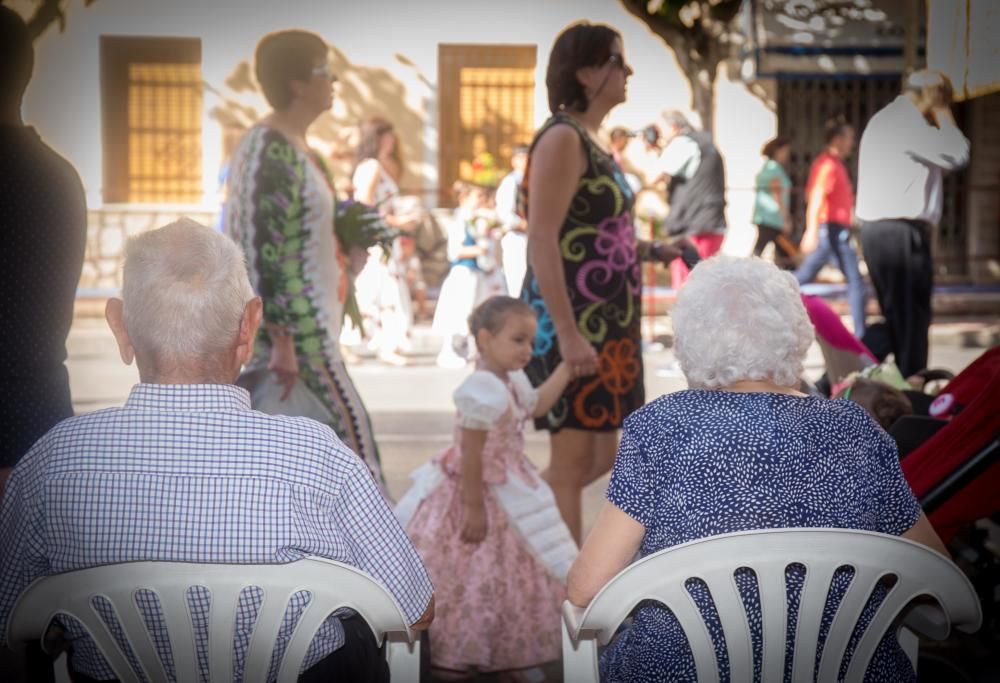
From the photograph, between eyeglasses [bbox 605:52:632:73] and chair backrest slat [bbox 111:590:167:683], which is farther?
eyeglasses [bbox 605:52:632:73]

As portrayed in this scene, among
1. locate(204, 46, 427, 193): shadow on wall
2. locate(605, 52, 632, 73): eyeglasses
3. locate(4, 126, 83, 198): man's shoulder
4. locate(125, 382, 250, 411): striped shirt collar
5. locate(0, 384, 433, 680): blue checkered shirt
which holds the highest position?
locate(204, 46, 427, 193): shadow on wall

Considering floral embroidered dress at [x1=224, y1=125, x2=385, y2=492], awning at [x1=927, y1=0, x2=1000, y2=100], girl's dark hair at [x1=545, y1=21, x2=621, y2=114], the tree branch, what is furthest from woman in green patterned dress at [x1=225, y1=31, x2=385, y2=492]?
the tree branch

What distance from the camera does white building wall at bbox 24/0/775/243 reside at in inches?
674

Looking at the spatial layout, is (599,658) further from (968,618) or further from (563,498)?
(563,498)

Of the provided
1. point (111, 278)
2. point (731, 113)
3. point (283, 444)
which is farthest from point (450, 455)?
point (731, 113)

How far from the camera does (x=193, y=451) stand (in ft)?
6.90

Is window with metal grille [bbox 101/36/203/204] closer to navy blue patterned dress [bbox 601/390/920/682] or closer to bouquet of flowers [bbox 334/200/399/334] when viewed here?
bouquet of flowers [bbox 334/200/399/334]

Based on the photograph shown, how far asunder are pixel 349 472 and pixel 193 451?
256 millimetres

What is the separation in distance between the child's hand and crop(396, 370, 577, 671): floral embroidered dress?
7 cm

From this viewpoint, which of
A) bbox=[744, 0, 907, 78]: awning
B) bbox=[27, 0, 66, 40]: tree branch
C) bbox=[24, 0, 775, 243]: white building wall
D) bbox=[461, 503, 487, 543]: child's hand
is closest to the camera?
bbox=[461, 503, 487, 543]: child's hand

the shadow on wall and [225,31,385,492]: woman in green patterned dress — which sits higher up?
the shadow on wall

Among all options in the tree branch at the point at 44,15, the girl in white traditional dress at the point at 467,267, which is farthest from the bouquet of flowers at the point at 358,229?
the tree branch at the point at 44,15

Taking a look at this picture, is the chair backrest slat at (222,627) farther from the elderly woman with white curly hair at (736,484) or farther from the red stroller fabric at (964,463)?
the red stroller fabric at (964,463)

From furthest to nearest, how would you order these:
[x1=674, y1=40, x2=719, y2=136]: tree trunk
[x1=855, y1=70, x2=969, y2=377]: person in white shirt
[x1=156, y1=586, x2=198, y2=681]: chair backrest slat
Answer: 1. [x1=674, y1=40, x2=719, y2=136]: tree trunk
2. [x1=855, y1=70, x2=969, y2=377]: person in white shirt
3. [x1=156, y1=586, x2=198, y2=681]: chair backrest slat
